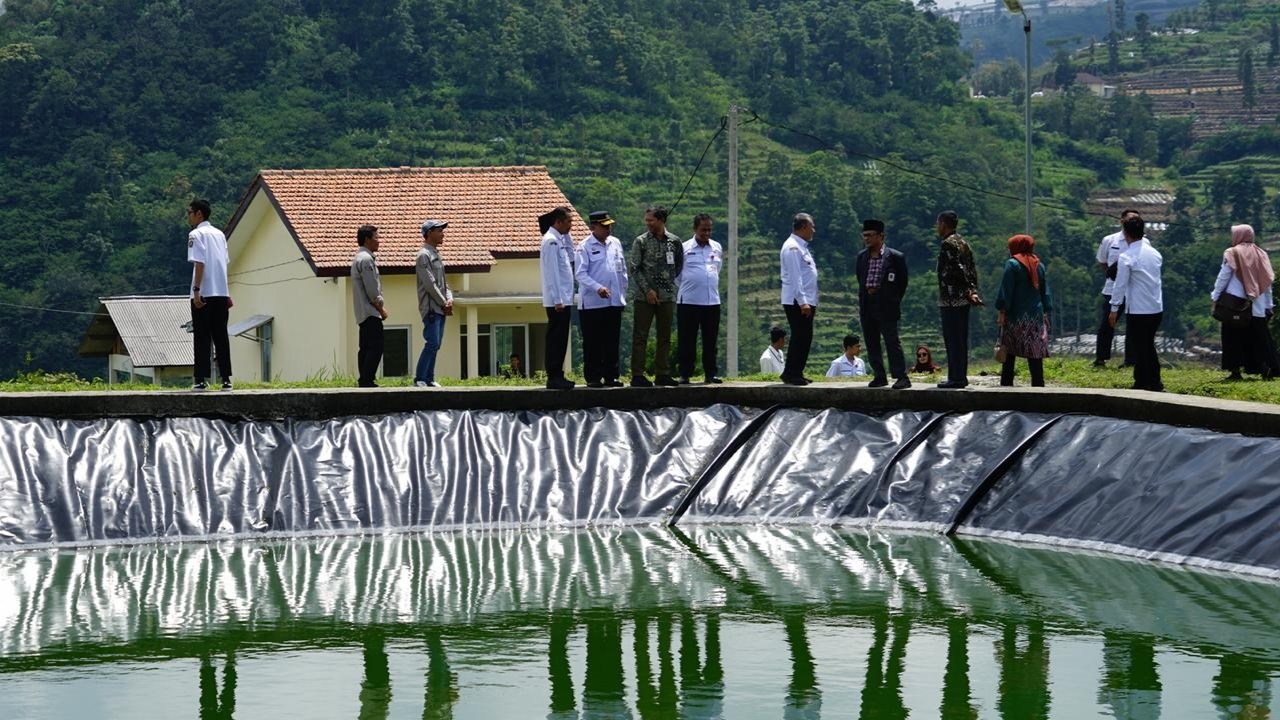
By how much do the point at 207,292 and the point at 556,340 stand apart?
3.02 meters

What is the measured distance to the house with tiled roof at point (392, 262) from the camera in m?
35.9

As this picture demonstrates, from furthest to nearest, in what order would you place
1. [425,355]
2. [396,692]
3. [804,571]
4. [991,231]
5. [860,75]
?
[860,75], [991,231], [425,355], [804,571], [396,692]

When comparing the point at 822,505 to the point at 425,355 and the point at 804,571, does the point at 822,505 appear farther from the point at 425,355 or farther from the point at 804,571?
the point at 425,355

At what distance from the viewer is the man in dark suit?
51.2 feet

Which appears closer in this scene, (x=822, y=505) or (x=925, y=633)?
(x=925, y=633)

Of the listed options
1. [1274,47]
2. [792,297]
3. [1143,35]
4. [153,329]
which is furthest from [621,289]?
[1143,35]

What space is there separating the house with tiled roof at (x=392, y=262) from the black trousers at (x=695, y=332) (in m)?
18.1

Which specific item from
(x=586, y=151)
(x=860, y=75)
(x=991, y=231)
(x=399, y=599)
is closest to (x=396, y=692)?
(x=399, y=599)

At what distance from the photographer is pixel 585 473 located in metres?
15.5

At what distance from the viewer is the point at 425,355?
1659 cm

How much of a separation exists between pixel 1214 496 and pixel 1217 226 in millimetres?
79508

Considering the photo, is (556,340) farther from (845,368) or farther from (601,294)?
(845,368)

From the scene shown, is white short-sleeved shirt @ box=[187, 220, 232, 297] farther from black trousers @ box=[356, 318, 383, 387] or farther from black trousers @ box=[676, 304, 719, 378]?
black trousers @ box=[676, 304, 719, 378]

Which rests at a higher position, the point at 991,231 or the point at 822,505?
the point at 991,231
